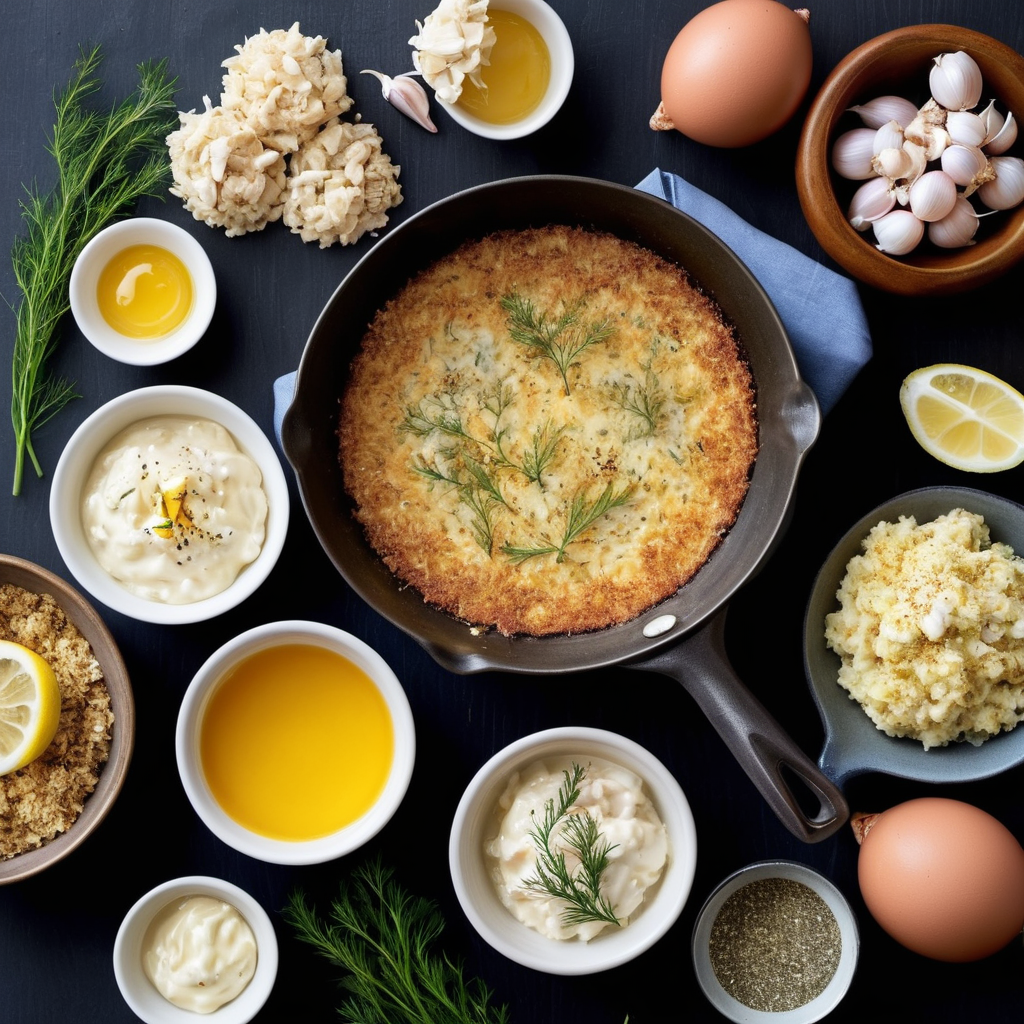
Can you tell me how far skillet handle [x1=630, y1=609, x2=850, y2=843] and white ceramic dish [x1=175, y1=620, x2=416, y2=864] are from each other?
647 millimetres

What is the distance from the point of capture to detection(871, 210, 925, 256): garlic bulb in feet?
7.93

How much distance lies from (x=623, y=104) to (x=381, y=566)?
4.71 ft

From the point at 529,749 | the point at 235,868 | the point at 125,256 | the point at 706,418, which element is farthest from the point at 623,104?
the point at 235,868

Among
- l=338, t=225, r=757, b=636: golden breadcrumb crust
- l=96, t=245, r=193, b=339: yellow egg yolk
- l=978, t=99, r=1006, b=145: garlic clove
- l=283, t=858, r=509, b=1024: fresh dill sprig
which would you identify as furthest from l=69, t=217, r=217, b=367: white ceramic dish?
l=978, t=99, r=1006, b=145: garlic clove

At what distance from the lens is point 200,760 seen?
2.50m

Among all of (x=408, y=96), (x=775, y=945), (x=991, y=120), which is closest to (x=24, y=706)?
(x=408, y=96)

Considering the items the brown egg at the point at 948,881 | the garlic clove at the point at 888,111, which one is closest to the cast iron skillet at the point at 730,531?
the brown egg at the point at 948,881

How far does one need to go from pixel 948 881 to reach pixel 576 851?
89 centimetres

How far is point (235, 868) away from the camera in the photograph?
105 inches

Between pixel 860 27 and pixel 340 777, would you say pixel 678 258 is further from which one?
pixel 340 777

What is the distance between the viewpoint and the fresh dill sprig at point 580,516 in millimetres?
2443

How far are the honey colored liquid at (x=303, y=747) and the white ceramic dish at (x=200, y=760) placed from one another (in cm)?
4

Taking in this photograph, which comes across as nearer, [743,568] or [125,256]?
[743,568]

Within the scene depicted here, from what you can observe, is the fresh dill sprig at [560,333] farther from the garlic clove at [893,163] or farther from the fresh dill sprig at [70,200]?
the fresh dill sprig at [70,200]
